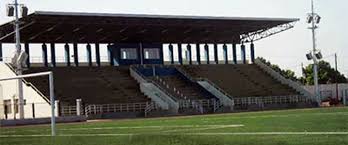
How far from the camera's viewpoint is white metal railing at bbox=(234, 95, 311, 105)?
220ft

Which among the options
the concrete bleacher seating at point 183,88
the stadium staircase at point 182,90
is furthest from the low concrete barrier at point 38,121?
the concrete bleacher seating at point 183,88

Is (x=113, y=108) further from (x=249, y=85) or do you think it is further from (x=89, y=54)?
(x=249, y=85)

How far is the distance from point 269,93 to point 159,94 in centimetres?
1414

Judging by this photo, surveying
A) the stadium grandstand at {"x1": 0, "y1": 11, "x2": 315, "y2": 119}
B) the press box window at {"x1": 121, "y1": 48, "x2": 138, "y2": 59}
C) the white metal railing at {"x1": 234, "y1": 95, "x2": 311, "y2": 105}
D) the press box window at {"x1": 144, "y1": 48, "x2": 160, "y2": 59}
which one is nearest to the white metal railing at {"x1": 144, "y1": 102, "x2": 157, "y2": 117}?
the stadium grandstand at {"x1": 0, "y1": 11, "x2": 315, "y2": 119}

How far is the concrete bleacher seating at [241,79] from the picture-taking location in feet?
239

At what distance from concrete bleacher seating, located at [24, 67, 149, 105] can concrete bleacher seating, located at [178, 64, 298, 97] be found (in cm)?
910

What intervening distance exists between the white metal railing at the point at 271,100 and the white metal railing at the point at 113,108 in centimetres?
1077

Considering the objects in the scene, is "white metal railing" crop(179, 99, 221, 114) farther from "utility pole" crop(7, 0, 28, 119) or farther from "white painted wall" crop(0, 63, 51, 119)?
"utility pole" crop(7, 0, 28, 119)

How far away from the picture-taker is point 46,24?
6359 centimetres

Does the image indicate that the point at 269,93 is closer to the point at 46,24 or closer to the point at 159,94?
the point at 159,94

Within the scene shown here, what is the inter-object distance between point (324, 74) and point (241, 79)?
5257cm

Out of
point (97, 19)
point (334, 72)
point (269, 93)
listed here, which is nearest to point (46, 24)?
point (97, 19)

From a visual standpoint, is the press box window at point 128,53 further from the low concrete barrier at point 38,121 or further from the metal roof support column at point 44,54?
the low concrete barrier at point 38,121

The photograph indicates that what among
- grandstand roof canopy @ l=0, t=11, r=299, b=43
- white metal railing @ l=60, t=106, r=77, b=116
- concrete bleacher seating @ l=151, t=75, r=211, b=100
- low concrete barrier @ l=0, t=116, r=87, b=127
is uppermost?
grandstand roof canopy @ l=0, t=11, r=299, b=43
